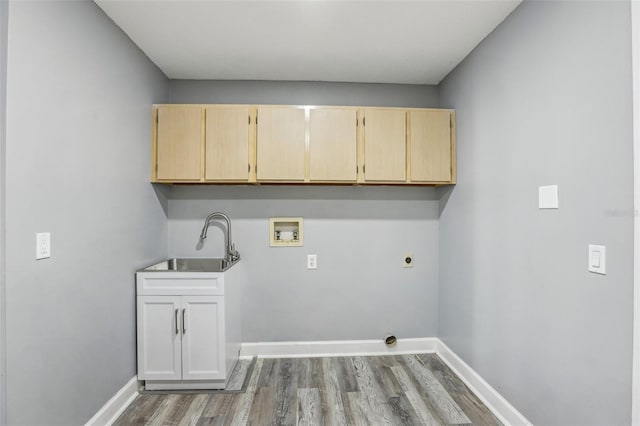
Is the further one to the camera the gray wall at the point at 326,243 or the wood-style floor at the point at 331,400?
the gray wall at the point at 326,243

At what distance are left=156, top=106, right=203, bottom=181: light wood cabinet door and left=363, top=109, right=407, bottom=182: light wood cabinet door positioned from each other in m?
1.35

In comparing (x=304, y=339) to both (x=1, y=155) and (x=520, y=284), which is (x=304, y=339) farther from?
(x=1, y=155)

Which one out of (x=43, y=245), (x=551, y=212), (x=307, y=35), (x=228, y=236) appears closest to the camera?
(x=43, y=245)

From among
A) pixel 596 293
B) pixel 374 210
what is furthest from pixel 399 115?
pixel 596 293

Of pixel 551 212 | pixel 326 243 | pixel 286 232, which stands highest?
pixel 551 212

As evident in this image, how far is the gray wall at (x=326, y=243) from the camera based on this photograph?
291cm

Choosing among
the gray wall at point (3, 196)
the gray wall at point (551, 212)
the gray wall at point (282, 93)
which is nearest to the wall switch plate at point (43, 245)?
the gray wall at point (3, 196)

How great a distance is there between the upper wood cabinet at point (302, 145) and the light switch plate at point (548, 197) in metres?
0.97

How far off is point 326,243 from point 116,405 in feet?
6.24

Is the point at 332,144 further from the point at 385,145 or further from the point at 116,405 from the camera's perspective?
the point at 116,405

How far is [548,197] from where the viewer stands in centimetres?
166

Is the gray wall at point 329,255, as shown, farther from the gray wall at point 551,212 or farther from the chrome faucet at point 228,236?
the gray wall at point 551,212

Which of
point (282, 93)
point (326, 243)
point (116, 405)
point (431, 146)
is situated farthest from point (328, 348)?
point (282, 93)

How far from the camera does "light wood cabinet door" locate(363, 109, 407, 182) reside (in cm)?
262
